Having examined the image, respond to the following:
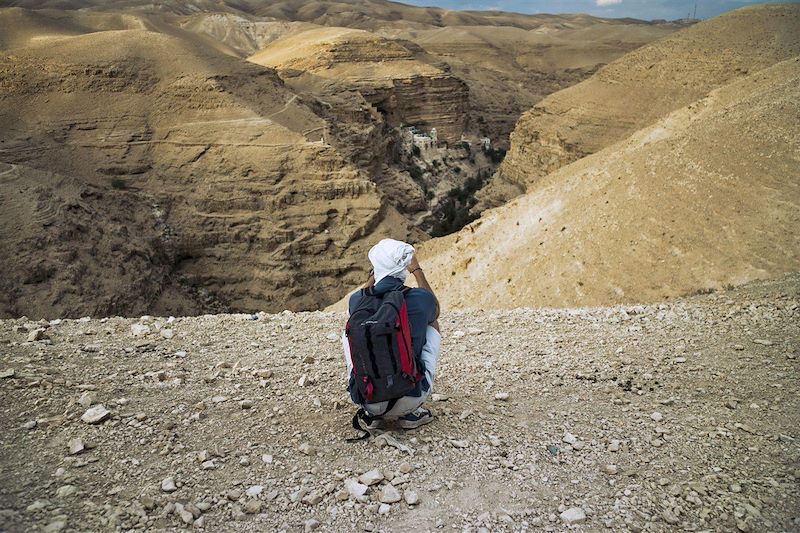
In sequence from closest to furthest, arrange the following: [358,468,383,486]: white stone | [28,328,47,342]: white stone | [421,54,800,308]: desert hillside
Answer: [358,468,383,486]: white stone
[28,328,47,342]: white stone
[421,54,800,308]: desert hillside

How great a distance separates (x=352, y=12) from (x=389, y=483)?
266 ft

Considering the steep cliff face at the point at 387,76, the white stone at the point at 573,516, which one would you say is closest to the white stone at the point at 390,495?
the white stone at the point at 573,516

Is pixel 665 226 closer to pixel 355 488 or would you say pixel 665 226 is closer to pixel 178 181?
pixel 355 488

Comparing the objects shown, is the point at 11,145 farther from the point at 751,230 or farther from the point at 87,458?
the point at 751,230

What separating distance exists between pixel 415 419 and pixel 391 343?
716 millimetres

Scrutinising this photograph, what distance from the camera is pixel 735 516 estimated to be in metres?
2.43

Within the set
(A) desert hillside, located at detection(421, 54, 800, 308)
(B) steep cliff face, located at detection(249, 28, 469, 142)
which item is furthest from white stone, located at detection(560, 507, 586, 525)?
(B) steep cliff face, located at detection(249, 28, 469, 142)

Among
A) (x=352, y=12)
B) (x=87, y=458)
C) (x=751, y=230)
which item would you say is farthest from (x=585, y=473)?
(x=352, y=12)

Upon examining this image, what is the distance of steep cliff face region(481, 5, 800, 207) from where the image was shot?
2195cm

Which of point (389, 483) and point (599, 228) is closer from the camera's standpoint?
point (389, 483)

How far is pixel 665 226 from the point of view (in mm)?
8719

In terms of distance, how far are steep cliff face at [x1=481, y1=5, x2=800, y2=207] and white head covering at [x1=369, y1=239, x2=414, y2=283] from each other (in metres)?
22.3

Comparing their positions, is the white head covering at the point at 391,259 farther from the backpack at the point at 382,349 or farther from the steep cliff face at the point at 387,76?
the steep cliff face at the point at 387,76

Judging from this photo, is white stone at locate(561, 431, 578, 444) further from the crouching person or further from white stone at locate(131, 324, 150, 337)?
white stone at locate(131, 324, 150, 337)
